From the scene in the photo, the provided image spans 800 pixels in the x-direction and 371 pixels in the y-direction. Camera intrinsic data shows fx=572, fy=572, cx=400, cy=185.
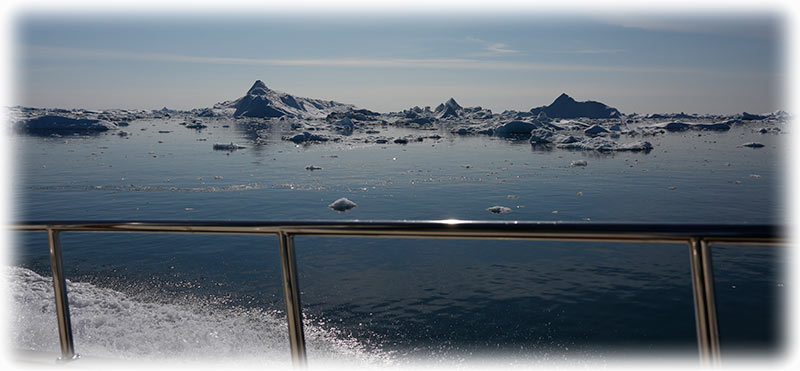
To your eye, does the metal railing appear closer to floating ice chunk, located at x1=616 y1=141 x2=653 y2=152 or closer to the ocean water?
the ocean water

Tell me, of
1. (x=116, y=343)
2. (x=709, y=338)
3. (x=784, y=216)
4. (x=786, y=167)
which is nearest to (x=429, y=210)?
(x=784, y=216)

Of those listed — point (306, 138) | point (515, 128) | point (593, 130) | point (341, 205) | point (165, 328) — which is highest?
point (306, 138)

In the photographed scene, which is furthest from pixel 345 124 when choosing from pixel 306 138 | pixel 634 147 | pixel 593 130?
pixel 634 147

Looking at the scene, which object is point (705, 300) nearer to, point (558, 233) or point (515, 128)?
point (558, 233)

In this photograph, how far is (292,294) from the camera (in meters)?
1.61

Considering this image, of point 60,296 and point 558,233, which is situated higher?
point 558,233

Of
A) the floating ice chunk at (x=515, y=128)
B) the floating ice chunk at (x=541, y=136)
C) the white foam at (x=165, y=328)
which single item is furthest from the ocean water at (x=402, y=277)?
the floating ice chunk at (x=515, y=128)

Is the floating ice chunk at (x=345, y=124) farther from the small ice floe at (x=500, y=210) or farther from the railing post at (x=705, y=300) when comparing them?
the railing post at (x=705, y=300)

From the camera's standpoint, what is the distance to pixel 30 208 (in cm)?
1397

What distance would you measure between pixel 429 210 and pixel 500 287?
5255 mm

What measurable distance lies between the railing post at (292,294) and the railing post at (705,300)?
0.97m

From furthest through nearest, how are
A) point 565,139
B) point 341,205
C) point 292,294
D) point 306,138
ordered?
point 306,138, point 565,139, point 341,205, point 292,294

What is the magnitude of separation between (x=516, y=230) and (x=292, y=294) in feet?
2.20

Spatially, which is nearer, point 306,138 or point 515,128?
point 306,138
